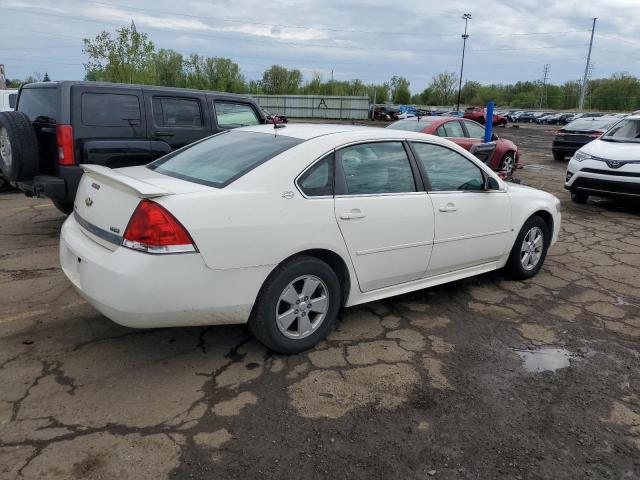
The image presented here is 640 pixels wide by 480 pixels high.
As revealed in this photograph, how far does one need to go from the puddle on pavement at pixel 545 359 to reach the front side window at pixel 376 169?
1478 mm

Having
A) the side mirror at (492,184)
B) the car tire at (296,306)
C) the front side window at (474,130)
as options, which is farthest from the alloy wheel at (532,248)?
the front side window at (474,130)

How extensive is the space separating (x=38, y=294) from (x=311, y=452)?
9.95 ft

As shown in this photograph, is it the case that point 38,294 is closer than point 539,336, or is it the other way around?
point 539,336

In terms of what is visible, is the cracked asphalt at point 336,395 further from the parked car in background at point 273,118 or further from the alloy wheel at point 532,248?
the parked car in background at point 273,118

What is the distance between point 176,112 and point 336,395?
481 cm

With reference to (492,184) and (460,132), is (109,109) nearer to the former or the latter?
(492,184)

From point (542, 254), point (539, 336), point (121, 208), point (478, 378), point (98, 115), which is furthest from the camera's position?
point (98, 115)

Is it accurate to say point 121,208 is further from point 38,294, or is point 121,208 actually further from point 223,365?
point 38,294

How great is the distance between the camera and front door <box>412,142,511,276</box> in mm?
4156

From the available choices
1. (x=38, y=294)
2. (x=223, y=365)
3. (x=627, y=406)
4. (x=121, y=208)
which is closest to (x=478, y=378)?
(x=627, y=406)

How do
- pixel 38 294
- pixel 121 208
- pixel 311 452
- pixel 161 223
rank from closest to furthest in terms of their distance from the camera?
pixel 311 452 < pixel 161 223 < pixel 121 208 < pixel 38 294

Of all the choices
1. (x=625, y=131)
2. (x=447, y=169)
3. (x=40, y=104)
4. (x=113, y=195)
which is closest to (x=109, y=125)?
(x=40, y=104)

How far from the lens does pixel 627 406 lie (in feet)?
10.1

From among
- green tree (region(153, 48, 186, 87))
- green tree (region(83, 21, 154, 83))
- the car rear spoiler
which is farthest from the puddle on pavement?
green tree (region(153, 48, 186, 87))
